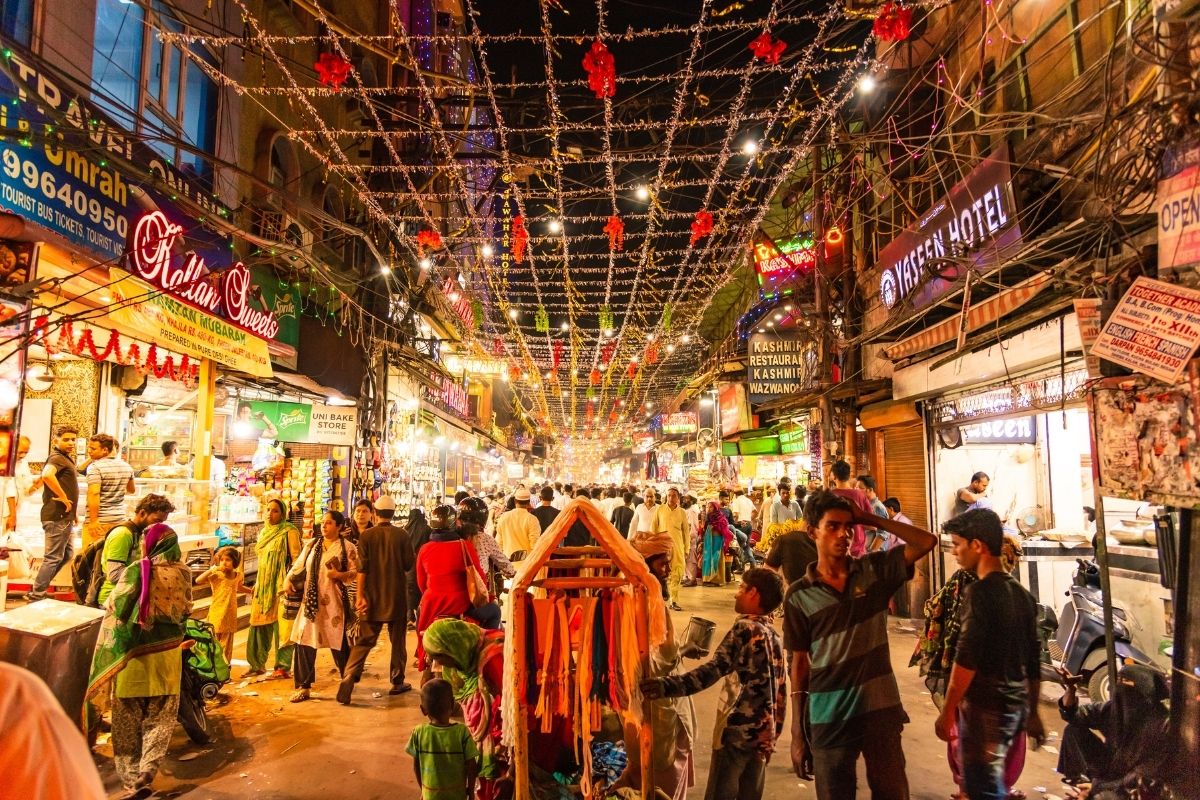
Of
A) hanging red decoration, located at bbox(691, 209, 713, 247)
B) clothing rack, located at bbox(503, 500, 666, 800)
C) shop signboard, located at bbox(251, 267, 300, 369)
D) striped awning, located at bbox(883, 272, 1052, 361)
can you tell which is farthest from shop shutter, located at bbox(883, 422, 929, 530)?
shop signboard, located at bbox(251, 267, 300, 369)

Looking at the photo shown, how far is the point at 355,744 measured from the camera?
5.61m

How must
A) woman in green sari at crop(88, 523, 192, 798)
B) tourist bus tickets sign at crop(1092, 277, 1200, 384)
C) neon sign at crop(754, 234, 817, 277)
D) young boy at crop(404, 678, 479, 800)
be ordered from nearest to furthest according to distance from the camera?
young boy at crop(404, 678, 479, 800)
tourist bus tickets sign at crop(1092, 277, 1200, 384)
woman in green sari at crop(88, 523, 192, 798)
neon sign at crop(754, 234, 817, 277)

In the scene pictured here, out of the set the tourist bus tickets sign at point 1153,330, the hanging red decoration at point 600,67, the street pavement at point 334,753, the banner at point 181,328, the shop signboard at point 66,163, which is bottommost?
the street pavement at point 334,753

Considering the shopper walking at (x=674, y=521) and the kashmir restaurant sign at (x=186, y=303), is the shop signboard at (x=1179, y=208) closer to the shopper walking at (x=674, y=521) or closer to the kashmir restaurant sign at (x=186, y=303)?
the kashmir restaurant sign at (x=186, y=303)

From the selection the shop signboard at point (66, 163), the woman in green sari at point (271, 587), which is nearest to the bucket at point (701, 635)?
the woman in green sari at point (271, 587)

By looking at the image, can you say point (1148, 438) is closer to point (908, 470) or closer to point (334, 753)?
point (334, 753)

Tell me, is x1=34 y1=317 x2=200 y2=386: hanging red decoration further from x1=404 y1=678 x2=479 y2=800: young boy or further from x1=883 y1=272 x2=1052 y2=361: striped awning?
x1=883 y1=272 x2=1052 y2=361: striped awning

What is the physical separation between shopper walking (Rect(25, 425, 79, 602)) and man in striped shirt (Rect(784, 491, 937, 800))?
833cm

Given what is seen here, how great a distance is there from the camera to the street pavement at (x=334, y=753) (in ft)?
15.7

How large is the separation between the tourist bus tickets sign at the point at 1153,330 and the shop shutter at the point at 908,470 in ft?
21.5

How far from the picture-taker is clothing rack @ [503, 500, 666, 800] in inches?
124

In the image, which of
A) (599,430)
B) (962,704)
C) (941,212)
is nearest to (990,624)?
(962,704)

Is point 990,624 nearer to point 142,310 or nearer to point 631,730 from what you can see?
point 631,730

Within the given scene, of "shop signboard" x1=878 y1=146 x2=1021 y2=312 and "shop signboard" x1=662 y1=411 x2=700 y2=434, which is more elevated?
"shop signboard" x1=878 y1=146 x2=1021 y2=312
